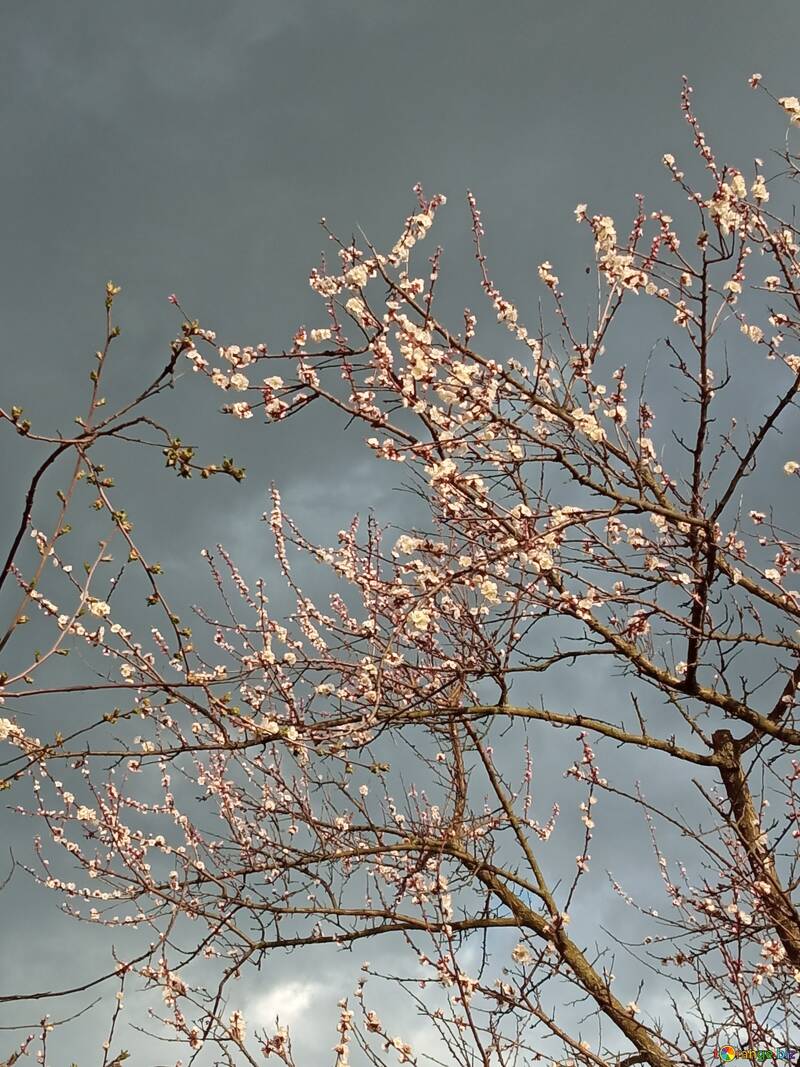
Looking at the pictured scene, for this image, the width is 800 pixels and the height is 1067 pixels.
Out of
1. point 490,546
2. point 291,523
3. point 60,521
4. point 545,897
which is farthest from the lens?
point 291,523

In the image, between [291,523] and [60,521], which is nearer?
[60,521]

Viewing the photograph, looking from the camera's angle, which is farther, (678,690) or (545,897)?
(545,897)

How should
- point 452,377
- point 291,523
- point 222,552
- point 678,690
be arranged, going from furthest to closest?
point 222,552 → point 291,523 → point 678,690 → point 452,377

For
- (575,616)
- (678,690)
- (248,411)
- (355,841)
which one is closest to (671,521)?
(575,616)

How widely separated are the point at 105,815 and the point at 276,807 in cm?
135

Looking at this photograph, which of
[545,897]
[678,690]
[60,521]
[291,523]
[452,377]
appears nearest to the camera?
[60,521]

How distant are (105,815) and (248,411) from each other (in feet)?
13.5

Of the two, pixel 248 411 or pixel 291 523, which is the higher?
pixel 291 523

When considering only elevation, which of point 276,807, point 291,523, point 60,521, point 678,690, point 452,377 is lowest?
point 60,521

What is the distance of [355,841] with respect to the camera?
716cm

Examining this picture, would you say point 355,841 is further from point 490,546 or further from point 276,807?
Result: point 490,546

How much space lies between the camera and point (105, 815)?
24.1 ft

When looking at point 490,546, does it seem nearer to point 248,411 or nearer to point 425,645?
point 425,645

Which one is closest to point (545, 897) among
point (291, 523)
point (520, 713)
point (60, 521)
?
point (520, 713)
